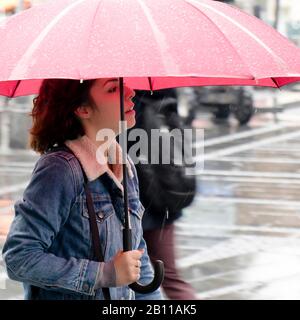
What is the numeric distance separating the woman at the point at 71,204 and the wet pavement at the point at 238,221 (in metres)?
3.70

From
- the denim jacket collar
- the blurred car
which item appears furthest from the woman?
the blurred car

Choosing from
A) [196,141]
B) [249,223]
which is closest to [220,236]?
[249,223]

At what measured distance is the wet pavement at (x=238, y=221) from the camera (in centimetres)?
683

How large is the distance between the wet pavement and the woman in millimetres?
3696

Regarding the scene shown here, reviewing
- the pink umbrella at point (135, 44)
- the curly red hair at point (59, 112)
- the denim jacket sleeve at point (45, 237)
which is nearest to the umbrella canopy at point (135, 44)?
the pink umbrella at point (135, 44)

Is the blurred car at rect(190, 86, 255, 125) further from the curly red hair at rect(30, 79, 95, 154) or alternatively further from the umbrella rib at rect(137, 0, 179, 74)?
the umbrella rib at rect(137, 0, 179, 74)

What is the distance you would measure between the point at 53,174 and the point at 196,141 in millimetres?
14664

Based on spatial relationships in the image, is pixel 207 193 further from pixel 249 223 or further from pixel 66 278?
pixel 66 278

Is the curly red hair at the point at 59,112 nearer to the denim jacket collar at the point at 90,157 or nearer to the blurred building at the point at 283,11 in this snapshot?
the denim jacket collar at the point at 90,157

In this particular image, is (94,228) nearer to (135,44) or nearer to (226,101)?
(135,44)

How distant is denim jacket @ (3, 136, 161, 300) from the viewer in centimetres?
258

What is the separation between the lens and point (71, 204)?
2.64 metres
